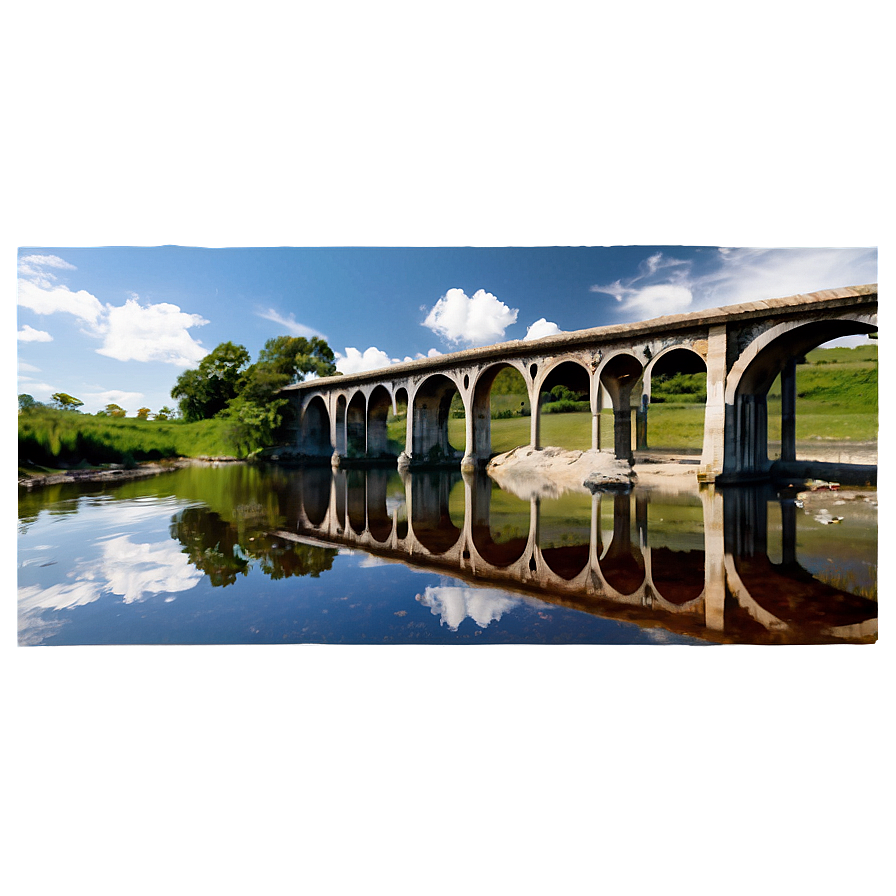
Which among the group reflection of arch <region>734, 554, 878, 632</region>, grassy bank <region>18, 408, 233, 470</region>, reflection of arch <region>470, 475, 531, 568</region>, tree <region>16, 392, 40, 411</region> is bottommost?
reflection of arch <region>734, 554, 878, 632</region>

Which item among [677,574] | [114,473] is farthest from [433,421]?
[114,473]

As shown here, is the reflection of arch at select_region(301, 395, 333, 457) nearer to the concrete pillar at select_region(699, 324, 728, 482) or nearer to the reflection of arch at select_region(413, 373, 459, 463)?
the reflection of arch at select_region(413, 373, 459, 463)

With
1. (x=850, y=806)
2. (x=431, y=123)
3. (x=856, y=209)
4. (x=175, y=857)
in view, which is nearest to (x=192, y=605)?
(x=175, y=857)

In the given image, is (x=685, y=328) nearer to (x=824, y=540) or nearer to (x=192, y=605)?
(x=824, y=540)

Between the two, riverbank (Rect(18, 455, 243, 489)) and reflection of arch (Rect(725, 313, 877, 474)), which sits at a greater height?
reflection of arch (Rect(725, 313, 877, 474))

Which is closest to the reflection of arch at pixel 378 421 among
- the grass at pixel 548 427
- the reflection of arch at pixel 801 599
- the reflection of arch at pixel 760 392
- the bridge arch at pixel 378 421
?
the bridge arch at pixel 378 421

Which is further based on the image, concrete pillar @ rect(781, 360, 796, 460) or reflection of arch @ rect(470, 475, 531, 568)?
concrete pillar @ rect(781, 360, 796, 460)

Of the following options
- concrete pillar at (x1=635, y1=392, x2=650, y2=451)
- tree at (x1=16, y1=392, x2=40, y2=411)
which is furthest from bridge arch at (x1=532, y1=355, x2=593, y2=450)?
tree at (x1=16, y1=392, x2=40, y2=411)

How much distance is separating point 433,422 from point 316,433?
1.61 meters

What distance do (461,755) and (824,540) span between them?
394 centimetres

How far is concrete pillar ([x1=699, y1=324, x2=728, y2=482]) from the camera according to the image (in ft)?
19.3

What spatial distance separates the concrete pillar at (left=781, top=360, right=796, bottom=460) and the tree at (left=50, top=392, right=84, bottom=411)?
7.54 meters

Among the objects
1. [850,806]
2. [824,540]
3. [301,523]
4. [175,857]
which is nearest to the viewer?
[175,857]

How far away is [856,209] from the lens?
4.11 m
